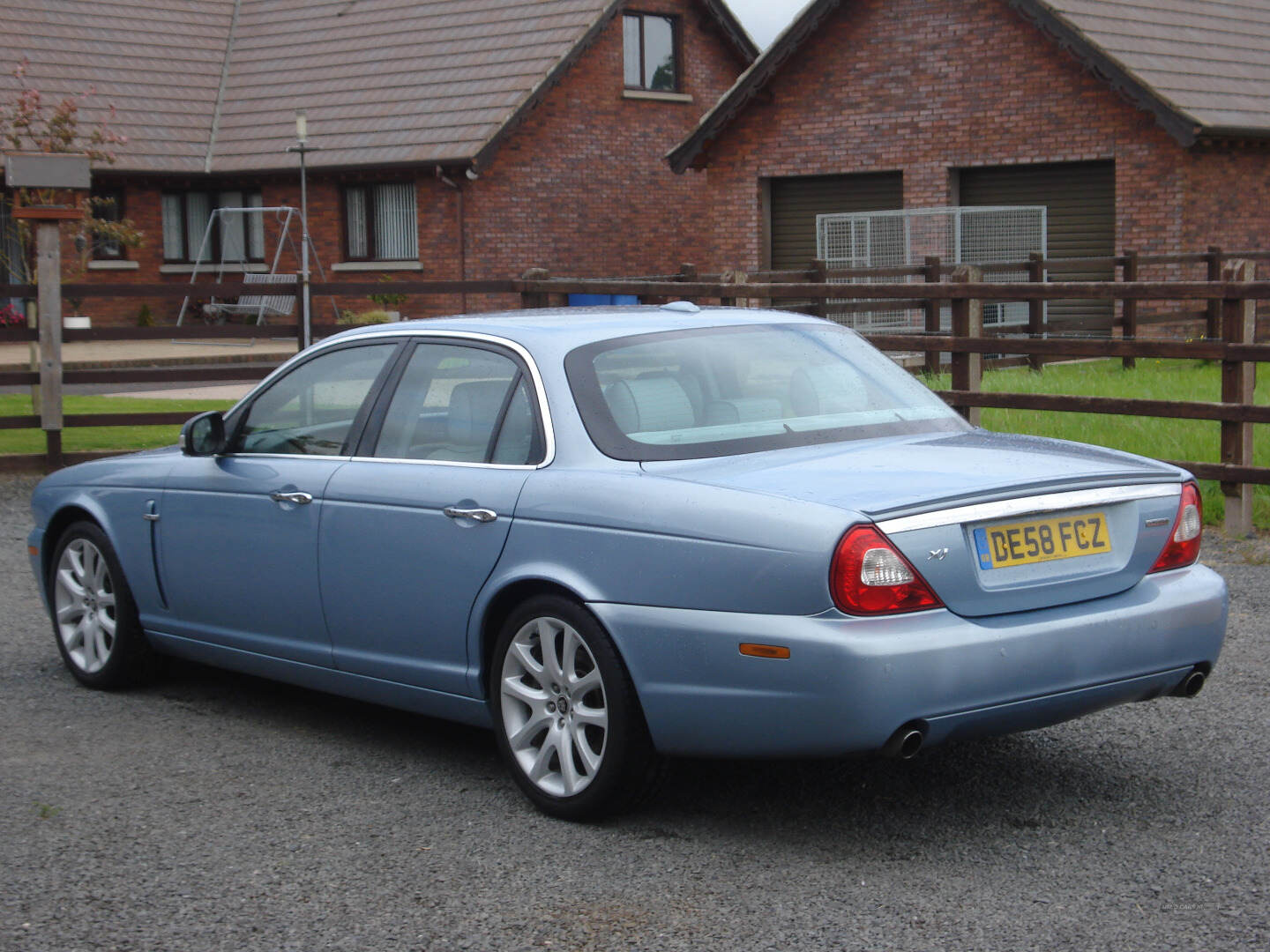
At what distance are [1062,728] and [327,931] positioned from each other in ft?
9.23

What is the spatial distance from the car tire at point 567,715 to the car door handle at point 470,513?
0.30m

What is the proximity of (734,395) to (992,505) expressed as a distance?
3.42 ft

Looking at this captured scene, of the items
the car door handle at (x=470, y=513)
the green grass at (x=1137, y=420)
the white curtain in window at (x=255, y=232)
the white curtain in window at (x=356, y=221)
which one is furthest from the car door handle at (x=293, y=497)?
the white curtain in window at (x=255, y=232)

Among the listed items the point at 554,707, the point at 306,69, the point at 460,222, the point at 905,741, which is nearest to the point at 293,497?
the point at 554,707

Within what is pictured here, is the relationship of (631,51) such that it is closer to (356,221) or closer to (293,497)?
(356,221)

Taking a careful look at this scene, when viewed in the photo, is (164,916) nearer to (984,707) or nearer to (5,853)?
(5,853)

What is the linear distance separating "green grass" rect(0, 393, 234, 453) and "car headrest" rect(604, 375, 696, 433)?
991cm

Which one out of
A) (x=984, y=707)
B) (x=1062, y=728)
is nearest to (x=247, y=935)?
(x=984, y=707)

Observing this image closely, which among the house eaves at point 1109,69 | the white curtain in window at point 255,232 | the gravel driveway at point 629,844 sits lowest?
the gravel driveway at point 629,844

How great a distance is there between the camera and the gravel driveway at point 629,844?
4.09 meters

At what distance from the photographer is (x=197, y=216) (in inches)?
1324

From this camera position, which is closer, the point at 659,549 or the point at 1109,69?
the point at 659,549

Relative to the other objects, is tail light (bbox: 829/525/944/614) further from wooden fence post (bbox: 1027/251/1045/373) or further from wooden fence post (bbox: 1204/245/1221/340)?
wooden fence post (bbox: 1204/245/1221/340)

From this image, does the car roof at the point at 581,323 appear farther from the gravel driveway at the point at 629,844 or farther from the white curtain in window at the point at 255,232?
the white curtain in window at the point at 255,232
